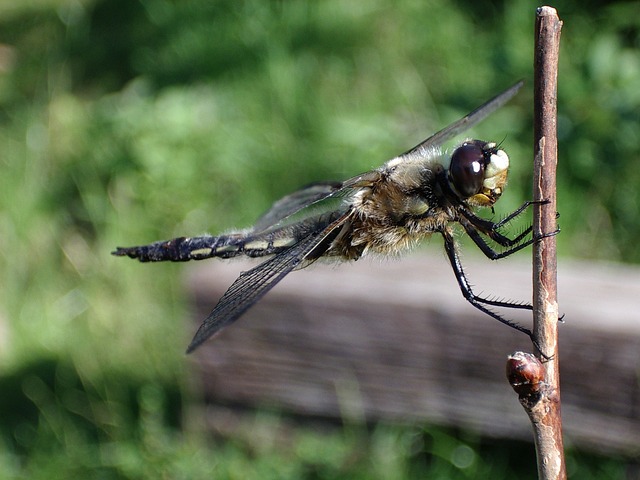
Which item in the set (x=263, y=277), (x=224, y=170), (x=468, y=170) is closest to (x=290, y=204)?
(x=263, y=277)

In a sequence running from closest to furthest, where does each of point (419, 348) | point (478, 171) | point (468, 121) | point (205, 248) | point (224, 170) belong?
point (478, 171)
point (468, 121)
point (205, 248)
point (419, 348)
point (224, 170)

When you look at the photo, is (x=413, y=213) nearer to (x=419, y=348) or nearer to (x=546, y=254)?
(x=546, y=254)

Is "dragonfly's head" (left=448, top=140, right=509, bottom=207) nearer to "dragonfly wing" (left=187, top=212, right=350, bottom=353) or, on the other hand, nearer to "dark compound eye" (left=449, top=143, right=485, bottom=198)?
"dark compound eye" (left=449, top=143, right=485, bottom=198)

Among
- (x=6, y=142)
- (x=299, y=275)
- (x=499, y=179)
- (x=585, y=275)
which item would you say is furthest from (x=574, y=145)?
(x=6, y=142)

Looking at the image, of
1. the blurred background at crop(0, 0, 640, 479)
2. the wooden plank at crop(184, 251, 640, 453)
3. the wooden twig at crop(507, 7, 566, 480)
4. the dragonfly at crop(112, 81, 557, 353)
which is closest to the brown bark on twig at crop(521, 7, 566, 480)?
the wooden twig at crop(507, 7, 566, 480)

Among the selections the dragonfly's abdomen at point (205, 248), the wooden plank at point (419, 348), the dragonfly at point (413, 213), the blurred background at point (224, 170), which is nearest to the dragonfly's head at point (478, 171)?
the dragonfly at point (413, 213)

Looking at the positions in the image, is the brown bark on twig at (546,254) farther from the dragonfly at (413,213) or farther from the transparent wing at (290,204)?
the transparent wing at (290,204)
